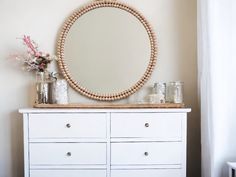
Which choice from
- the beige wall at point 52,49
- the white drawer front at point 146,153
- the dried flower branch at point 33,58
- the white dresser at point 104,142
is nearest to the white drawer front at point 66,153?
the white dresser at point 104,142

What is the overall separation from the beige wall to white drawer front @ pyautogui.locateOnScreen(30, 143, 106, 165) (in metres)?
0.47

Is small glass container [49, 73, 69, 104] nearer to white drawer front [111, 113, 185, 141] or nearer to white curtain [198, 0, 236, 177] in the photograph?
white drawer front [111, 113, 185, 141]

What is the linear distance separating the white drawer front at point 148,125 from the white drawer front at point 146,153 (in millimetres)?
58

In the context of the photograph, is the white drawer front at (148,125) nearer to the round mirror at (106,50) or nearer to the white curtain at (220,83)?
the white curtain at (220,83)

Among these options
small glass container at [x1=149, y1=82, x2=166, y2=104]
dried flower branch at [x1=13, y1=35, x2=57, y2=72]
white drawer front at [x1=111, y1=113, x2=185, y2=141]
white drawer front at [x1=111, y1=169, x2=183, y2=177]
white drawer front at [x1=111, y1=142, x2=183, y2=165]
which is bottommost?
white drawer front at [x1=111, y1=169, x2=183, y2=177]

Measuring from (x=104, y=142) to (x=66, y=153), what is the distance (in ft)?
0.93

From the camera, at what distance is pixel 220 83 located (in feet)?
7.01

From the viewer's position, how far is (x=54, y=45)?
2.52 m

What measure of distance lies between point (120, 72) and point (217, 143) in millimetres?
933

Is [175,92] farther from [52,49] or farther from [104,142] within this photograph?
[52,49]

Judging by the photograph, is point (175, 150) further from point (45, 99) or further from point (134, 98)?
point (45, 99)

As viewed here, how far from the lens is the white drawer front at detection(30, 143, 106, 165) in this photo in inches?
84.3

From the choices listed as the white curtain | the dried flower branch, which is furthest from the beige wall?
the white curtain

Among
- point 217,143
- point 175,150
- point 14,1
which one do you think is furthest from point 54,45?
point 217,143
